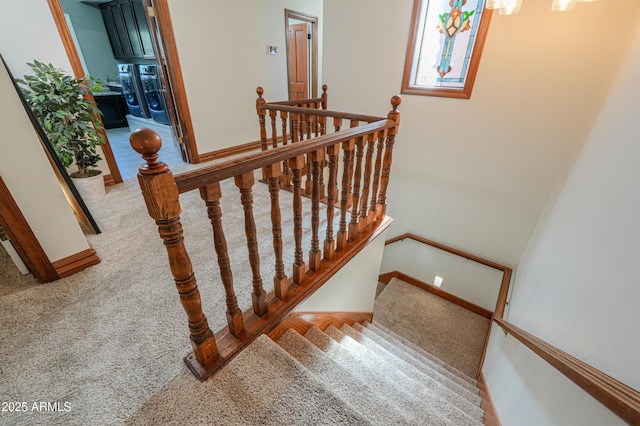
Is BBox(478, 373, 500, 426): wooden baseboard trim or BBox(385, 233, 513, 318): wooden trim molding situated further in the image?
BBox(385, 233, 513, 318): wooden trim molding

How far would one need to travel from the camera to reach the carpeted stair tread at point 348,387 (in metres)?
1.11

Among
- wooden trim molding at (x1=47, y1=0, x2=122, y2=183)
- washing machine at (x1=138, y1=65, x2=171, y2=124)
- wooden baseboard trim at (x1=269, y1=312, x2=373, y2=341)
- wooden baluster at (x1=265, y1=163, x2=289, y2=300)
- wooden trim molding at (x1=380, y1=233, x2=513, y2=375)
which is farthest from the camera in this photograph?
washing machine at (x1=138, y1=65, x2=171, y2=124)

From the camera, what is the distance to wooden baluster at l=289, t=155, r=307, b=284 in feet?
3.78

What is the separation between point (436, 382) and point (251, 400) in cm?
136

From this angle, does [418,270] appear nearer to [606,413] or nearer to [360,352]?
[360,352]

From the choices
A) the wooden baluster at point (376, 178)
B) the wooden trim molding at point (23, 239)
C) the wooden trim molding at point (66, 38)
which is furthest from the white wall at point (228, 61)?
the wooden baluster at point (376, 178)

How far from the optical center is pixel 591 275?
125 centimetres

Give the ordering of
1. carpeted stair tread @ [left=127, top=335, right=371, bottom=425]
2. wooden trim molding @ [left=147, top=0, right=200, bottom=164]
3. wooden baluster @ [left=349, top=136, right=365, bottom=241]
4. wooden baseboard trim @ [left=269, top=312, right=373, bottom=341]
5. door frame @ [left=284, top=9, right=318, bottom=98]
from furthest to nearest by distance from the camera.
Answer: door frame @ [left=284, top=9, right=318, bottom=98] < wooden trim molding @ [left=147, top=0, right=200, bottom=164] < wooden baluster @ [left=349, top=136, right=365, bottom=241] < wooden baseboard trim @ [left=269, top=312, right=373, bottom=341] < carpeted stair tread @ [left=127, top=335, right=371, bottom=425]

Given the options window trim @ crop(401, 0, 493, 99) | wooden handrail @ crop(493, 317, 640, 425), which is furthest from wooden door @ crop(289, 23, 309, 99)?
wooden handrail @ crop(493, 317, 640, 425)

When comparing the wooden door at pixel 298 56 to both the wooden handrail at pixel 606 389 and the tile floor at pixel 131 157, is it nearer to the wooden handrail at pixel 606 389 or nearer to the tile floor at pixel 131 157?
the tile floor at pixel 131 157

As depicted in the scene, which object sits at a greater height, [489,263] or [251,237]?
[251,237]

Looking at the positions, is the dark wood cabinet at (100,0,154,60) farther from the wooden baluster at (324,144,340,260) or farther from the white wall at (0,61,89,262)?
the wooden baluster at (324,144,340,260)

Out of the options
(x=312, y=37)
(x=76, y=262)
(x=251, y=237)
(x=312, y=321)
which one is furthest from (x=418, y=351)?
(x=312, y=37)

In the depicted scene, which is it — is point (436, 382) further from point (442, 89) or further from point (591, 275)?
point (442, 89)
